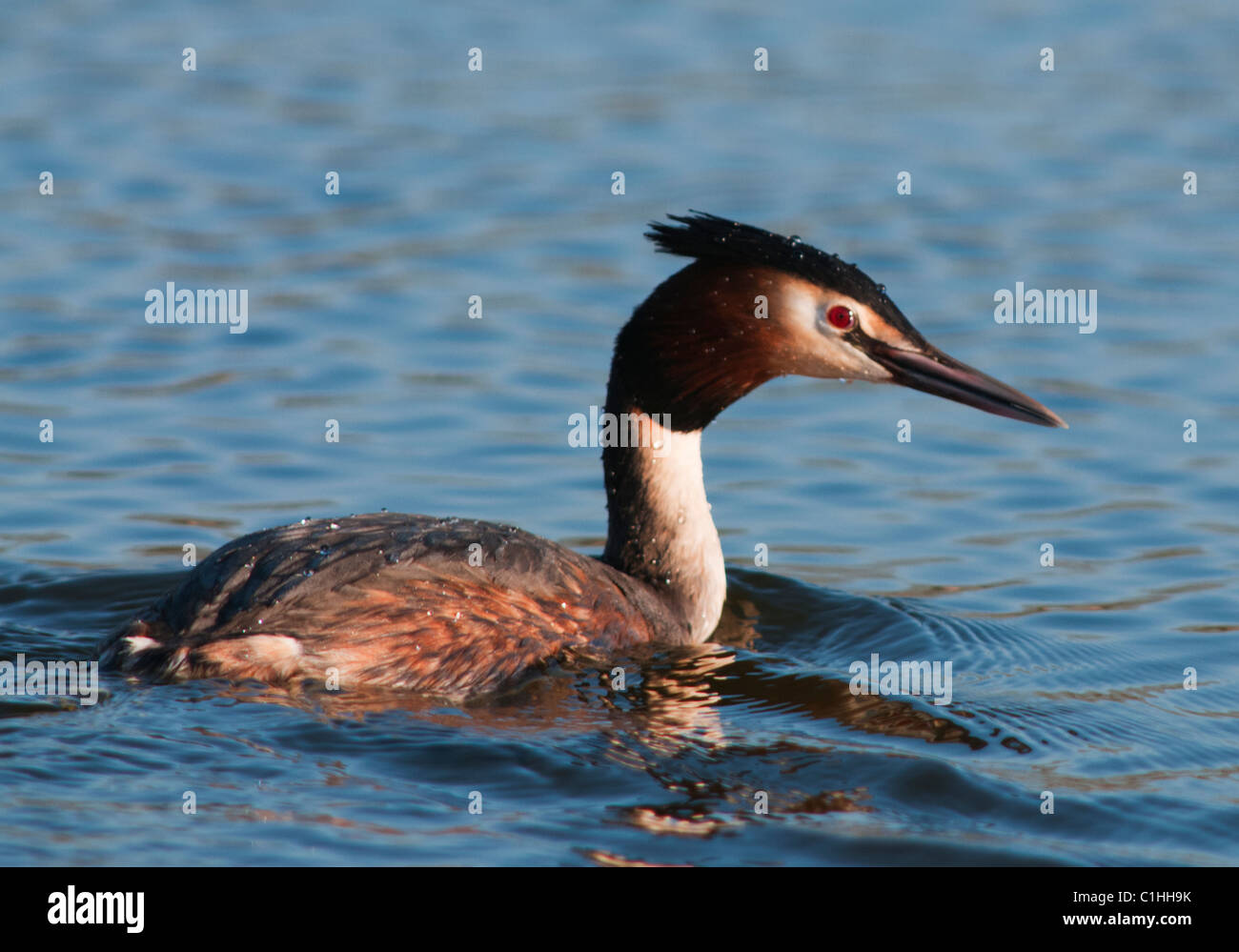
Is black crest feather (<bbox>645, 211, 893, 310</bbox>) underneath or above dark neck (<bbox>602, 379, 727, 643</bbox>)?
above

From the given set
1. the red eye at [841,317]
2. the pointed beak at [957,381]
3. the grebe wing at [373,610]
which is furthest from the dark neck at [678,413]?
the grebe wing at [373,610]

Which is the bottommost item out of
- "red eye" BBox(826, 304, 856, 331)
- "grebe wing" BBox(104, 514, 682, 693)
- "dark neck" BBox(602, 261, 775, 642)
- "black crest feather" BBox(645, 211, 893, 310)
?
"grebe wing" BBox(104, 514, 682, 693)

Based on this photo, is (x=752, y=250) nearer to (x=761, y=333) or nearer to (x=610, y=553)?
(x=761, y=333)

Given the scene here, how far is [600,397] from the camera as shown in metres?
11.5

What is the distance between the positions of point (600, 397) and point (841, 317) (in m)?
3.49

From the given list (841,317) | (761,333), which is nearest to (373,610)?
(761,333)

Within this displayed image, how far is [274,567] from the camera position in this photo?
23.7 feet

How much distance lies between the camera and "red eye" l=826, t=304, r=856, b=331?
320 inches

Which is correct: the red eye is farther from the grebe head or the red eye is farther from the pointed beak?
the pointed beak

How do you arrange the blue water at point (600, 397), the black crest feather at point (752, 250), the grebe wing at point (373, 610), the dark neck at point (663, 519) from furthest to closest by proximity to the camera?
1. the dark neck at point (663, 519)
2. the black crest feather at point (752, 250)
3. the grebe wing at point (373, 610)
4. the blue water at point (600, 397)

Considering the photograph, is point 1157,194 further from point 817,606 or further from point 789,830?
point 789,830

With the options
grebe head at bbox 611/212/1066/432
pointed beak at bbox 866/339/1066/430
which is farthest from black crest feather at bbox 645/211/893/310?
pointed beak at bbox 866/339/1066/430

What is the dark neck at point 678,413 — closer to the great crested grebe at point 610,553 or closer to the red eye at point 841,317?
the great crested grebe at point 610,553

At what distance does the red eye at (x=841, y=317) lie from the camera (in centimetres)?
812
